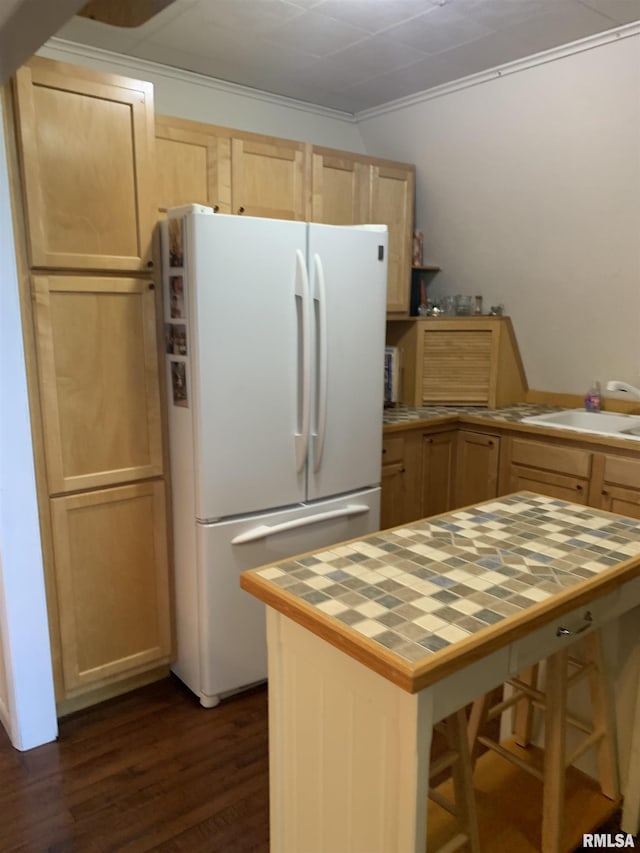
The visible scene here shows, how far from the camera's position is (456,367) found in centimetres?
348

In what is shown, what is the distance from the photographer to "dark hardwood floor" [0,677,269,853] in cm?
174

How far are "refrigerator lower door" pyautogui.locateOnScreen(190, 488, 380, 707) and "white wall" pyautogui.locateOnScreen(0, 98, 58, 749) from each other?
0.52 metres

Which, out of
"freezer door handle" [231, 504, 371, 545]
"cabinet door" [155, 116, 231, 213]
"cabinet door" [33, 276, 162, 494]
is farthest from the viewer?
"cabinet door" [155, 116, 231, 213]

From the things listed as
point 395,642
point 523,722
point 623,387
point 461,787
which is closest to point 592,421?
point 623,387

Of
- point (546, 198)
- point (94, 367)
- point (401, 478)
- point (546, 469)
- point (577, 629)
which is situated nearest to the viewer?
point (577, 629)

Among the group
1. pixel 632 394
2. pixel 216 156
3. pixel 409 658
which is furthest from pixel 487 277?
pixel 409 658

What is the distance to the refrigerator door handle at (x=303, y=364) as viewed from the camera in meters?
2.21

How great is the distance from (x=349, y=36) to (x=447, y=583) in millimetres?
2283

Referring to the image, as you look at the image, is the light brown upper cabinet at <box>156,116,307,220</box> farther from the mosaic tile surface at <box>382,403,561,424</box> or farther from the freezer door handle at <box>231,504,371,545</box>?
the freezer door handle at <box>231,504,371,545</box>

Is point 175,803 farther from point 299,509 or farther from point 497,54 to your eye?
point 497,54

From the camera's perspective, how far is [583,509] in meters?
1.76

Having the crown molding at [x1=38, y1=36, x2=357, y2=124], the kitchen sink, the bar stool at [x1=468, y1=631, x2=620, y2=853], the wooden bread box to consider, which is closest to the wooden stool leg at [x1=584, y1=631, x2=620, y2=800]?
the bar stool at [x1=468, y1=631, x2=620, y2=853]

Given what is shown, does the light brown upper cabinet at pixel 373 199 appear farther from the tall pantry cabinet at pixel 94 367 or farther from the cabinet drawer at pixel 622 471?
the cabinet drawer at pixel 622 471

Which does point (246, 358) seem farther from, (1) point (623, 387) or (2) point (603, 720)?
(1) point (623, 387)
